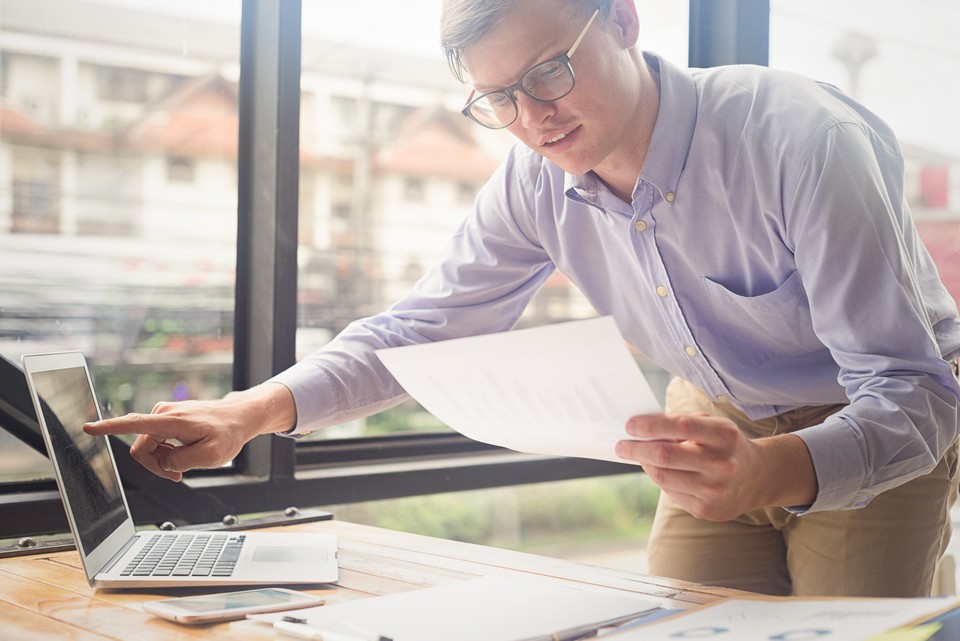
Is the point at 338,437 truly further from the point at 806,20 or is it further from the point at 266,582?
the point at 806,20

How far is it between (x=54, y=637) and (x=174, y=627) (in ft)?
0.37

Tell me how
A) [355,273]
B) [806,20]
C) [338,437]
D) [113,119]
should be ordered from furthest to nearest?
[806,20]
[355,273]
[338,437]
[113,119]

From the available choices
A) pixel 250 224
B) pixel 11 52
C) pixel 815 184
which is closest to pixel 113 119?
pixel 11 52

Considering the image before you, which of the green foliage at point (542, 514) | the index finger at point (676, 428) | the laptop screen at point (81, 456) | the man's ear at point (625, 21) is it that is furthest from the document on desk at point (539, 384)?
the green foliage at point (542, 514)

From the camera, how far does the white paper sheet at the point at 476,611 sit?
925mm

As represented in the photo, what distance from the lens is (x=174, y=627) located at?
964mm

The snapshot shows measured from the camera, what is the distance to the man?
3.70 ft

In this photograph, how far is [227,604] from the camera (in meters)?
1.02

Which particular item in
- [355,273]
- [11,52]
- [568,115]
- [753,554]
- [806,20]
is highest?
[806,20]

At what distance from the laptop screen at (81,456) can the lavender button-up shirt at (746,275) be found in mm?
296

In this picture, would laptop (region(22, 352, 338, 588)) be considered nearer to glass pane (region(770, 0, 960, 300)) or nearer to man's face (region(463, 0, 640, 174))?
man's face (region(463, 0, 640, 174))

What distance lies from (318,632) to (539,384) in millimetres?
323

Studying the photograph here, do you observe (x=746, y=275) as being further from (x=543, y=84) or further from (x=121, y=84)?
(x=121, y=84)

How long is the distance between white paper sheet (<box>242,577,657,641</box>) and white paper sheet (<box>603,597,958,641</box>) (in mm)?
92
